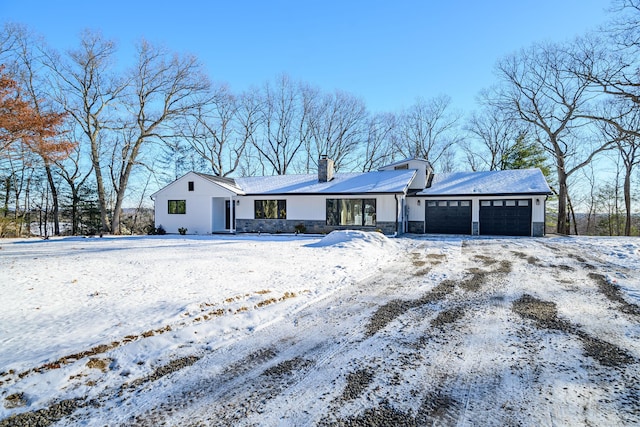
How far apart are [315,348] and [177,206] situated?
61.9ft

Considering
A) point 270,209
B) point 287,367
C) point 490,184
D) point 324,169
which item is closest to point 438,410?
point 287,367

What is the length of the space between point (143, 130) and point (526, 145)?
93.5 ft

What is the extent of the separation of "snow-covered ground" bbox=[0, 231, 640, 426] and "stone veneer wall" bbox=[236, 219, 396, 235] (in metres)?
10.5

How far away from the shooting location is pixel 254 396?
8.52 ft

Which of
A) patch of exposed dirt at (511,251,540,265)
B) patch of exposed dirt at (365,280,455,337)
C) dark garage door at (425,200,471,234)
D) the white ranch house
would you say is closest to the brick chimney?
the white ranch house

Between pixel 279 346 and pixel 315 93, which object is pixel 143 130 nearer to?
pixel 315 93

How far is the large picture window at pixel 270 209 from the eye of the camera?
19672mm

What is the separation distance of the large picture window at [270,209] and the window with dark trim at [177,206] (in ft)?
13.9

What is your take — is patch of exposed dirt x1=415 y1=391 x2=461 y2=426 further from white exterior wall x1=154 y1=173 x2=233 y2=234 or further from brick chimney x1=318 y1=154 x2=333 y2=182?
brick chimney x1=318 y1=154 x2=333 y2=182

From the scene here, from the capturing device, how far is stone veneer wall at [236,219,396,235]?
58.1 feet

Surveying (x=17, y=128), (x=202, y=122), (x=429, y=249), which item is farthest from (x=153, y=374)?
(x=202, y=122)

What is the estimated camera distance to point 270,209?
784 inches

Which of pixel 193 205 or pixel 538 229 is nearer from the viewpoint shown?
pixel 538 229

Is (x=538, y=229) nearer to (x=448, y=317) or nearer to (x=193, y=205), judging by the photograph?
(x=448, y=317)
